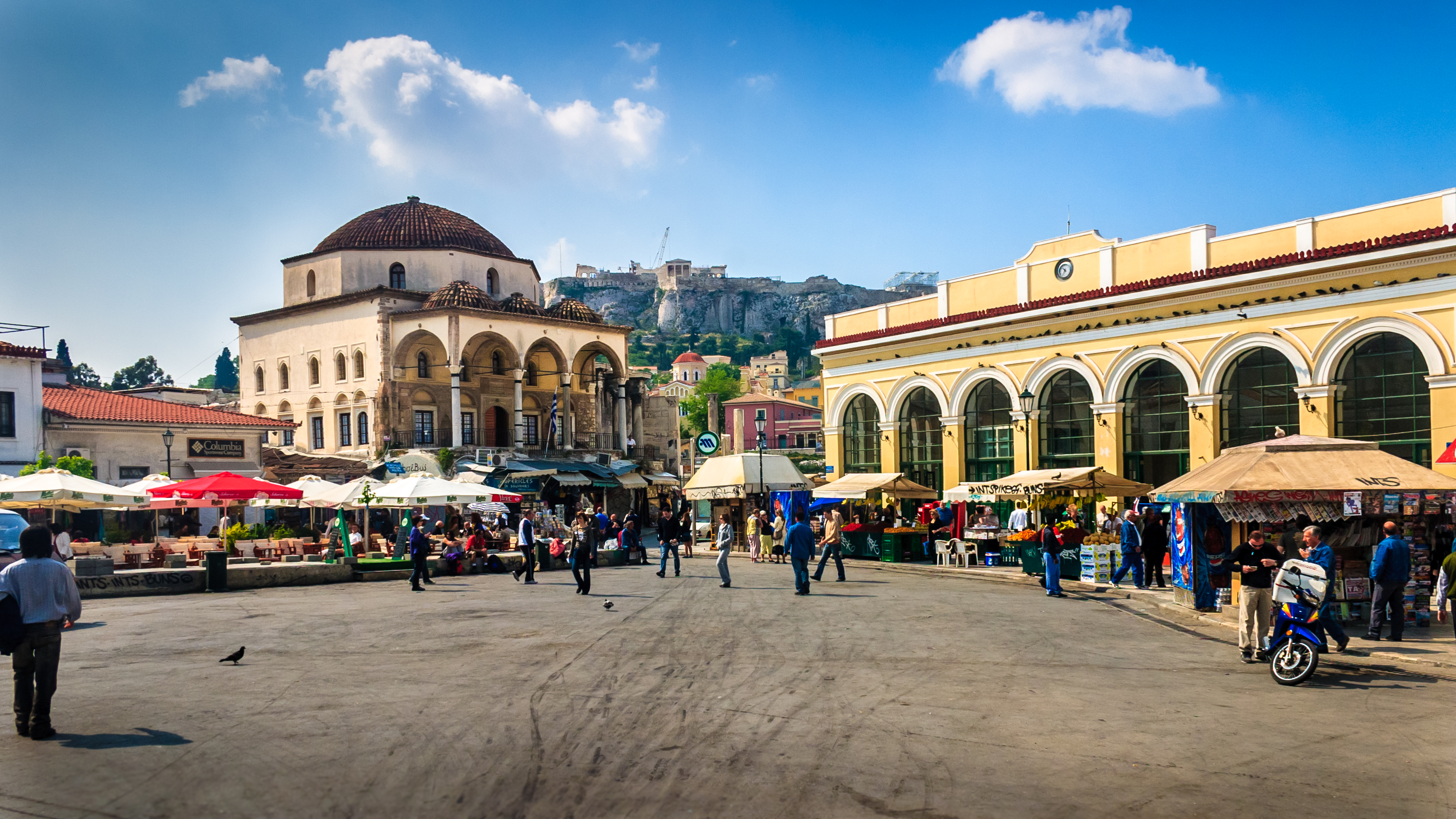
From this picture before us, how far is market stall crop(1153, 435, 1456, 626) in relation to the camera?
1327 cm

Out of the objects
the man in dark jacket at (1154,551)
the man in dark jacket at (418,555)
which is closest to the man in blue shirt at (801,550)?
the man in dark jacket at (1154,551)

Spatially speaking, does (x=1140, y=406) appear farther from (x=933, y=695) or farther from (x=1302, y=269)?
(x=933, y=695)

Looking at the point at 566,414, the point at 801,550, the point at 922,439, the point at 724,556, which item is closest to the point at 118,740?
the point at 801,550

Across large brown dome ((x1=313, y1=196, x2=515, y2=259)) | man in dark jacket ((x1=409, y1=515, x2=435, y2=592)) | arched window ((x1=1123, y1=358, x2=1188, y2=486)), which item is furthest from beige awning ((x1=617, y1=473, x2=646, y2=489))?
man in dark jacket ((x1=409, y1=515, x2=435, y2=592))

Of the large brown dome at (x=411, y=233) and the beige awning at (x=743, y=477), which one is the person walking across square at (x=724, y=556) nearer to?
the beige awning at (x=743, y=477)

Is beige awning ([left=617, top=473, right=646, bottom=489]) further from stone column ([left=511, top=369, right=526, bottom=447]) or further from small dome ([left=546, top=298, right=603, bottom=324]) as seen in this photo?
small dome ([left=546, top=298, right=603, bottom=324])

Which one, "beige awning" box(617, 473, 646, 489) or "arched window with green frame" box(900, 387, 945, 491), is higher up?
"arched window with green frame" box(900, 387, 945, 491)

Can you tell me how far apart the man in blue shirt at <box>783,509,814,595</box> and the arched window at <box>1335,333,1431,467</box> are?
40.5 feet

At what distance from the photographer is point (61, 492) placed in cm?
2111

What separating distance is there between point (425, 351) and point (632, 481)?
35.8 ft

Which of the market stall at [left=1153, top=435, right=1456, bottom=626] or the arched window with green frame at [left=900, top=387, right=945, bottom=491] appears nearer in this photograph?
the market stall at [left=1153, top=435, right=1456, bottom=626]

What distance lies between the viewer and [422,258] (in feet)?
167

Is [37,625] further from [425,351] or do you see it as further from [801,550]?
[425,351]

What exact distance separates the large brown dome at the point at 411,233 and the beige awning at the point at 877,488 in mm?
30159
